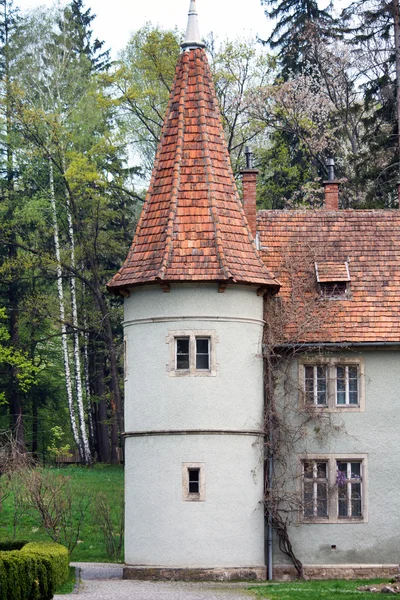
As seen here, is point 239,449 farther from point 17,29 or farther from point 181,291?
point 17,29

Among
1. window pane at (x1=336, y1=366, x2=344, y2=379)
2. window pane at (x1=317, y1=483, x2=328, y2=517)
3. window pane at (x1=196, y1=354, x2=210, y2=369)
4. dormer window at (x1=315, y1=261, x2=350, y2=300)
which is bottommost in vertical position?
window pane at (x1=317, y1=483, x2=328, y2=517)

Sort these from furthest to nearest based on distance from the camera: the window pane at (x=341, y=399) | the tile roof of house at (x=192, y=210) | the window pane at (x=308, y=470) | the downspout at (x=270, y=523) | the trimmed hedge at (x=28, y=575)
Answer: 1. the window pane at (x=341, y=399)
2. the window pane at (x=308, y=470)
3. the downspout at (x=270, y=523)
4. the tile roof of house at (x=192, y=210)
5. the trimmed hedge at (x=28, y=575)

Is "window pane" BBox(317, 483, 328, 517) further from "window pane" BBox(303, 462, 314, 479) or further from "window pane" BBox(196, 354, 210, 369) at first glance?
"window pane" BBox(196, 354, 210, 369)

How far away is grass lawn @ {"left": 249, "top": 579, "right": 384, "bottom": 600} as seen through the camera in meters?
21.0

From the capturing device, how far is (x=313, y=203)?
41531 mm

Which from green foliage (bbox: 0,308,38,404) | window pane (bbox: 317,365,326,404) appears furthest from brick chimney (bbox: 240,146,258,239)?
green foliage (bbox: 0,308,38,404)

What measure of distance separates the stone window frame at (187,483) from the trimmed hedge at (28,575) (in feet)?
14.8

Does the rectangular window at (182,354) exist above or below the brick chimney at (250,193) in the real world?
below

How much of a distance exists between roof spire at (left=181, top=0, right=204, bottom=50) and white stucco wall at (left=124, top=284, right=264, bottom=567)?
221 inches

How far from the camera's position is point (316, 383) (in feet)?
85.2

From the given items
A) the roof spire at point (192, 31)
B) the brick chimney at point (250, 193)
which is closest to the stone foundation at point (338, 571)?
the brick chimney at point (250, 193)

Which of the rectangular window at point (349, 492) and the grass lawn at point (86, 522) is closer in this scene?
the rectangular window at point (349, 492)

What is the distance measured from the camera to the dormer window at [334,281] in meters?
26.4

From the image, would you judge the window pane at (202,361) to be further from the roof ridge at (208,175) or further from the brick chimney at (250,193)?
the brick chimney at (250,193)
